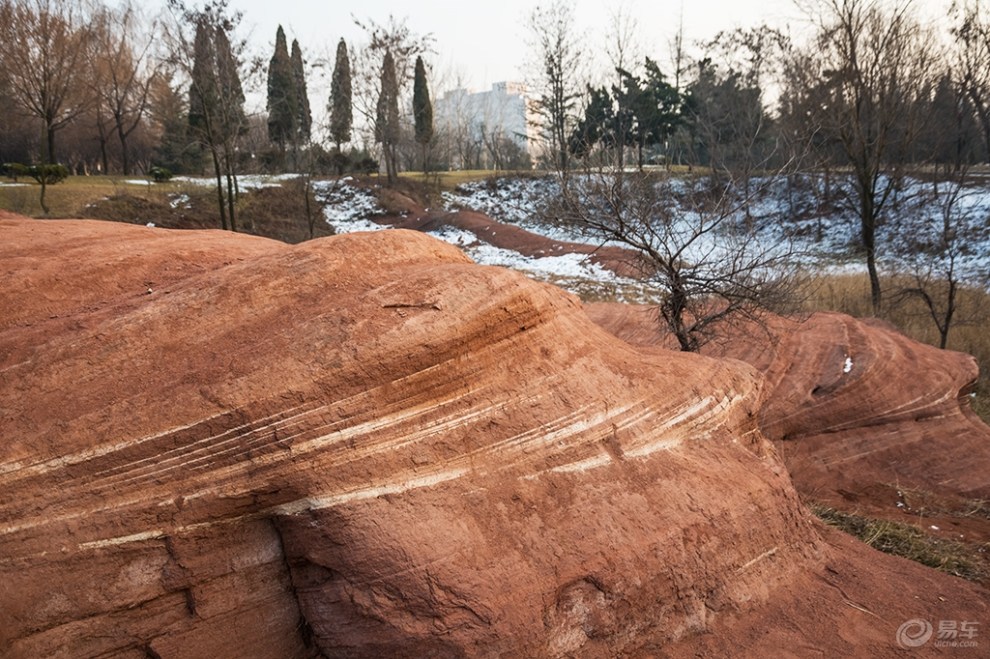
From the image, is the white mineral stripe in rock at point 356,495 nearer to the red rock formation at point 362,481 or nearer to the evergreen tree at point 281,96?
the red rock formation at point 362,481

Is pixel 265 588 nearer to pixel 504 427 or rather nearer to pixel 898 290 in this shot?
pixel 504 427

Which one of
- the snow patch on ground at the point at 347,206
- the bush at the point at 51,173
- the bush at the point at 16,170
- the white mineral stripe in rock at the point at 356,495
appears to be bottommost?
the white mineral stripe in rock at the point at 356,495

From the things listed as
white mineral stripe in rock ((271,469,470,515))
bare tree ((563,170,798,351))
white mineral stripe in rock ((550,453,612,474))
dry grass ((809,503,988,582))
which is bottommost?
dry grass ((809,503,988,582))

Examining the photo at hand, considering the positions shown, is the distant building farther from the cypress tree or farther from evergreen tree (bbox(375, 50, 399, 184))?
the cypress tree

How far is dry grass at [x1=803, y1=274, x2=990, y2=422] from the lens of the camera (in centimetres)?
1377

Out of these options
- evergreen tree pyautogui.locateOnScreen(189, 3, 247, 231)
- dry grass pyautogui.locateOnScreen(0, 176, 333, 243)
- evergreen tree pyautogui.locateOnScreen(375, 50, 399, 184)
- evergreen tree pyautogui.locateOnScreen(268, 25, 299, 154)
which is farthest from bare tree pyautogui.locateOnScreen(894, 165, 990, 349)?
evergreen tree pyautogui.locateOnScreen(268, 25, 299, 154)

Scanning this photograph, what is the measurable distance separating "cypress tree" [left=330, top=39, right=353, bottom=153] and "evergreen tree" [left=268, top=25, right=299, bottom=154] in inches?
80.0

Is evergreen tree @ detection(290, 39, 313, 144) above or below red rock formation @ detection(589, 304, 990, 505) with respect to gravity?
above

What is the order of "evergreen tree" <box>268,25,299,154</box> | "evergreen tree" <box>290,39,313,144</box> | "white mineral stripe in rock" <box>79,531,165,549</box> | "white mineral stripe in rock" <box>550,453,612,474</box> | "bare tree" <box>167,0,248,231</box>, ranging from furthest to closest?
"evergreen tree" <box>268,25,299,154</box>
"evergreen tree" <box>290,39,313,144</box>
"bare tree" <box>167,0,248,231</box>
"white mineral stripe in rock" <box>550,453,612,474</box>
"white mineral stripe in rock" <box>79,531,165,549</box>

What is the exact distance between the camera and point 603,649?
3.89m

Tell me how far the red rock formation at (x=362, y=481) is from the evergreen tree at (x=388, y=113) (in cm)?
2856

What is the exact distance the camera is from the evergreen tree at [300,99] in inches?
1254

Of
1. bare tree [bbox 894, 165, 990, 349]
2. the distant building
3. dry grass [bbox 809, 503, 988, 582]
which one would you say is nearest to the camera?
dry grass [bbox 809, 503, 988, 582]

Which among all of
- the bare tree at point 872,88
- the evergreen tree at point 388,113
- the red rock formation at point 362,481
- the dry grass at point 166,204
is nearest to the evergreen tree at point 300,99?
the evergreen tree at point 388,113
